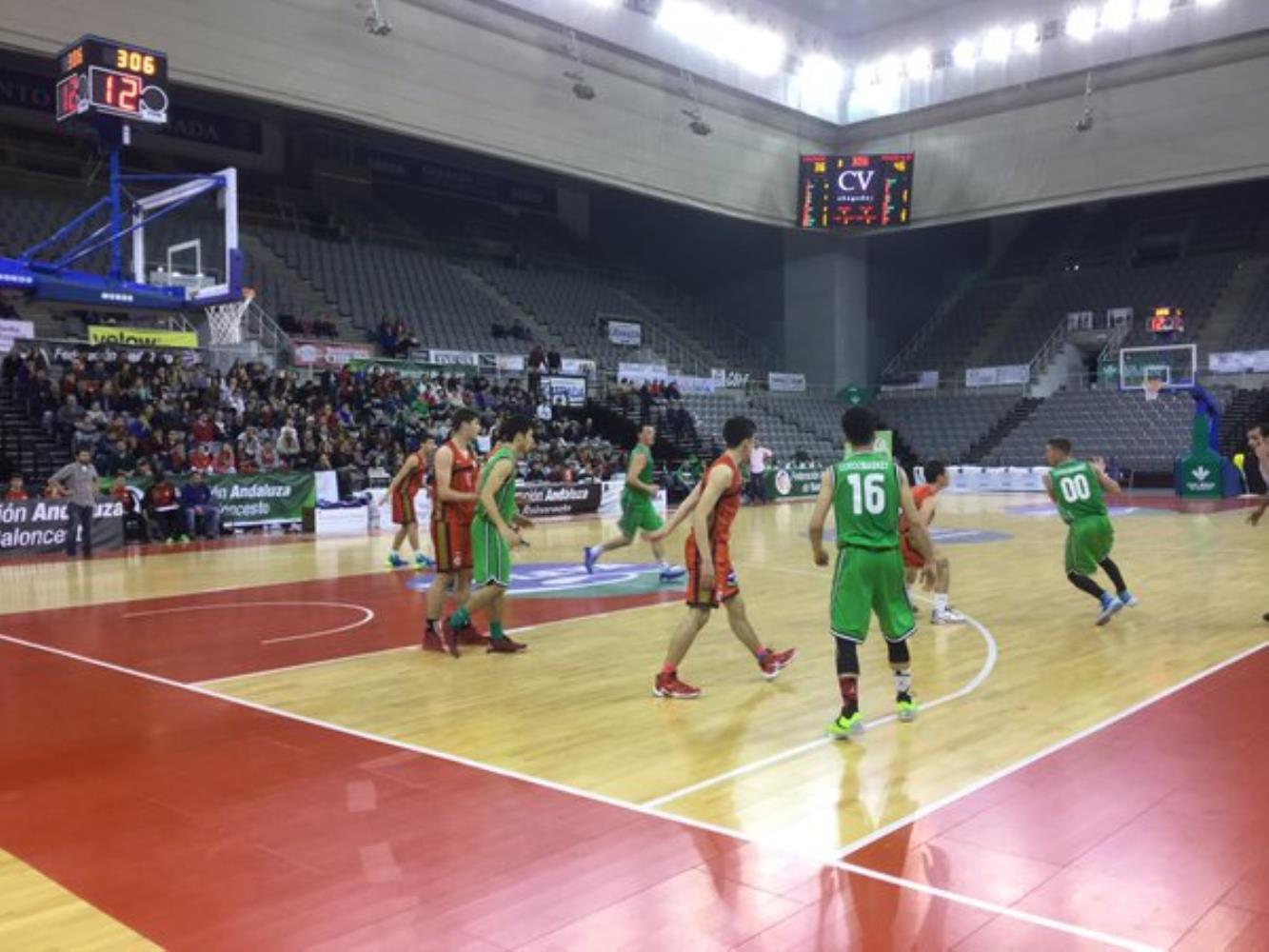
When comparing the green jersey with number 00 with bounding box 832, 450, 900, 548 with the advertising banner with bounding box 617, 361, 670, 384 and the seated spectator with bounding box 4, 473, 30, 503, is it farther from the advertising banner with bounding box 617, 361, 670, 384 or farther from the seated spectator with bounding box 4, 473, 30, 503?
the advertising banner with bounding box 617, 361, 670, 384

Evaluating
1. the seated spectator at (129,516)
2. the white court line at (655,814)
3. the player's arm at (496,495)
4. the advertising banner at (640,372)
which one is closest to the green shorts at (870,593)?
the white court line at (655,814)

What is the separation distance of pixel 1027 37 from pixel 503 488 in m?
29.7

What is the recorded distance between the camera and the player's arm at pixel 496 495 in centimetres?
742

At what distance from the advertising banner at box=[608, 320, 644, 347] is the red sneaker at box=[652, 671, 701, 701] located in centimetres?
2871

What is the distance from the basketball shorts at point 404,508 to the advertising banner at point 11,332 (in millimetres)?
10904

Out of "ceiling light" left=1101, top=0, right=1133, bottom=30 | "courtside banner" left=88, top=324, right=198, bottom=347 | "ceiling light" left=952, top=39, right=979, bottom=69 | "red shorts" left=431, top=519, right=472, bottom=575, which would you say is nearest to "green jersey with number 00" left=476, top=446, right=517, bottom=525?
"red shorts" left=431, top=519, right=472, bottom=575

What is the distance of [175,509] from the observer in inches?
701

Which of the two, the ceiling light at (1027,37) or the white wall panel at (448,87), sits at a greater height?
the ceiling light at (1027,37)

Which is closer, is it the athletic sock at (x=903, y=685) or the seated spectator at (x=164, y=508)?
the athletic sock at (x=903, y=685)

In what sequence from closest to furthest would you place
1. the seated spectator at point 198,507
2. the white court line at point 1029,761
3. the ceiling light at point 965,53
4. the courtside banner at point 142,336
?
the white court line at point 1029,761 → the seated spectator at point 198,507 → the courtside banner at point 142,336 → the ceiling light at point 965,53

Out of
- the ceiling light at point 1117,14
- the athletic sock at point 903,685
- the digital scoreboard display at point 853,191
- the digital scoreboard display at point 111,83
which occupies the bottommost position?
the athletic sock at point 903,685

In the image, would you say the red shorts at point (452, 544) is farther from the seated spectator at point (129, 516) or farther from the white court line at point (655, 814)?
the seated spectator at point (129, 516)

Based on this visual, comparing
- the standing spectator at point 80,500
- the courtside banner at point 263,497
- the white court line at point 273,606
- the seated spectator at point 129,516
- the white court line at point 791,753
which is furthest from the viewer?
the courtside banner at point 263,497

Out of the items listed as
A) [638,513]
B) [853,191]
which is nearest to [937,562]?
[638,513]
